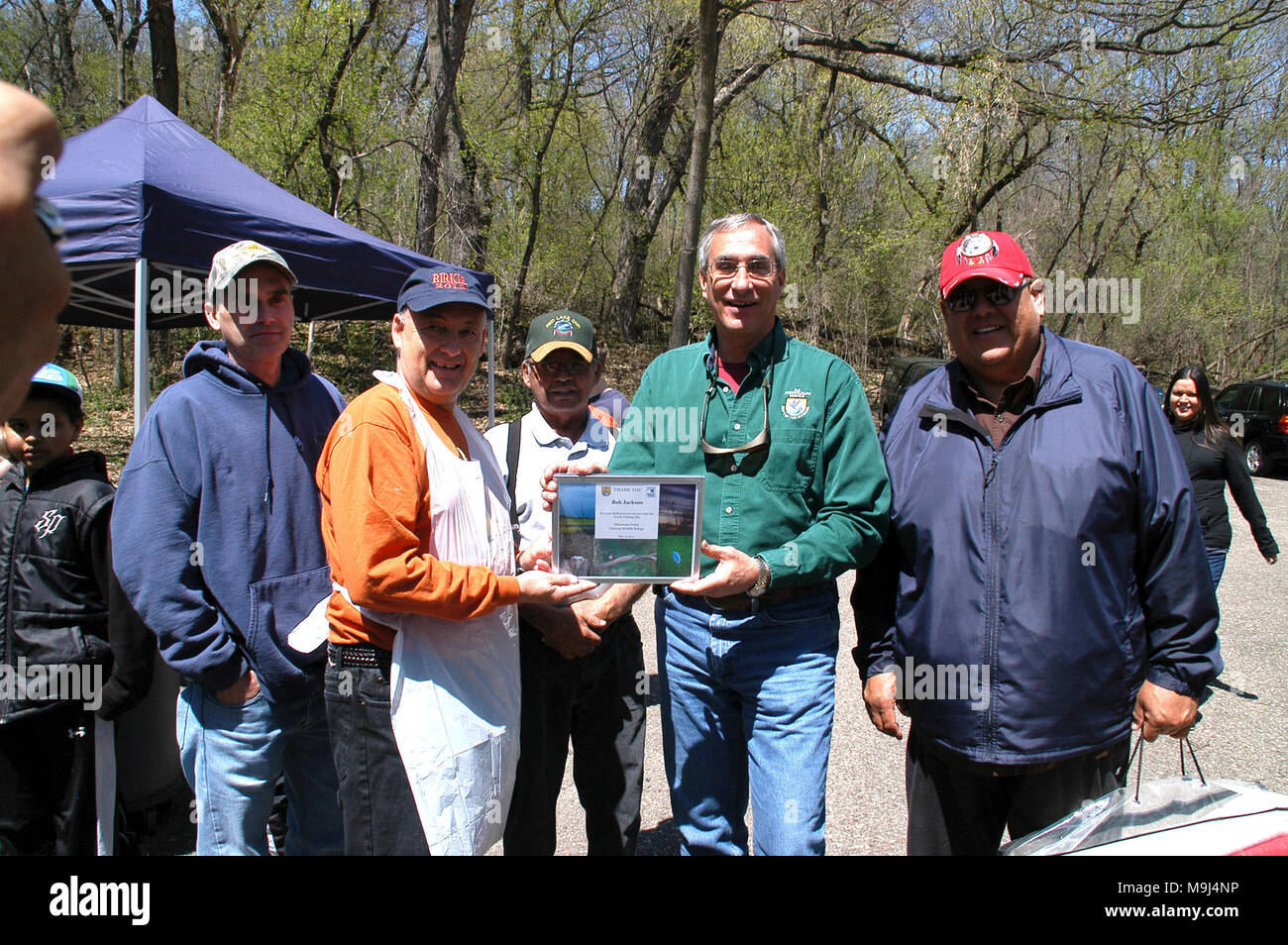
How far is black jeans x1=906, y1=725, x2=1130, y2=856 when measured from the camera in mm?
2355

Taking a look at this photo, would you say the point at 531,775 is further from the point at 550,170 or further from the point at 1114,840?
Answer: the point at 550,170

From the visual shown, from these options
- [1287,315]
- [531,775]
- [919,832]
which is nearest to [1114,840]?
[919,832]

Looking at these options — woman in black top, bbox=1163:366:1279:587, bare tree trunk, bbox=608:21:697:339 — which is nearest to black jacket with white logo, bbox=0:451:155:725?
woman in black top, bbox=1163:366:1279:587

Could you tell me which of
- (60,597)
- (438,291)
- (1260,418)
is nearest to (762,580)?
(438,291)

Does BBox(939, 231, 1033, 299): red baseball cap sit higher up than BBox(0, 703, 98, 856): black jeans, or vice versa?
BBox(939, 231, 1033, 299): red baseball cap

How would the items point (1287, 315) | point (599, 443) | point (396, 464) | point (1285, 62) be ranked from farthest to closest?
1. point (1287, 315)
2. point (1285, 62)
3. point (599, 443)
4. point (396, 464)

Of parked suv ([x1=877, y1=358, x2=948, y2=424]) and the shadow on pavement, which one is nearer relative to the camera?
the shadow on pavement

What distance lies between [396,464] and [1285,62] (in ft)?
101

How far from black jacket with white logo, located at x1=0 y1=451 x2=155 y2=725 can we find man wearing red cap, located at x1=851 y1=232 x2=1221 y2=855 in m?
2.77

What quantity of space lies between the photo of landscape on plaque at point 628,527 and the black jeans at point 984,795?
1.02 m

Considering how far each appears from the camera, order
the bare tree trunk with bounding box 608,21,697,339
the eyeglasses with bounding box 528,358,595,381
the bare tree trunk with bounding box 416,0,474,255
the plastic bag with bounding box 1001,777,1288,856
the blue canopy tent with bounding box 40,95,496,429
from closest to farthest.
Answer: the plastic bag with bounding box 1001,777,1288,856, the eyeglasses with bounding box 528,358,595,381, the blue canopy tent with bounding box 40,95,496,429, the bare tree trunk with bounding box 416,0,474,255, the bare tree trunk with bounding box 608,21,697,339

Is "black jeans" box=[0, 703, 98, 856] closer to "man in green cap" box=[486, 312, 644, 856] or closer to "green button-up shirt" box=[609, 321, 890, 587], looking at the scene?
"man in green cap" box=[486, 312, 644, 856]

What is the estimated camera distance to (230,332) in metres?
2.82

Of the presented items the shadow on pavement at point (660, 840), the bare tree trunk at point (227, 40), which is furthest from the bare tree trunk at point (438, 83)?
the shadow on pavement at point (660, 840)
